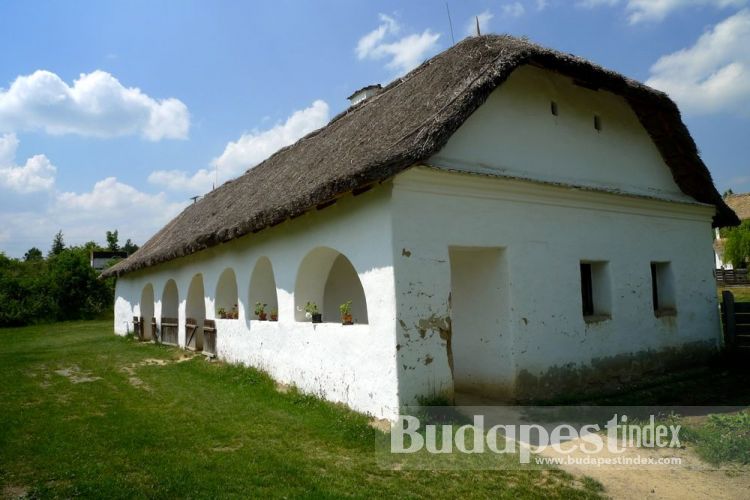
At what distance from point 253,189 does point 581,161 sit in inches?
271

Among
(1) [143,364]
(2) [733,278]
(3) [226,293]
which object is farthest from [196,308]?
(2) [733,278]

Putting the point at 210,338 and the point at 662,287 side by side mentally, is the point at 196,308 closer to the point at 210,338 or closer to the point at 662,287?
the point at 210,338

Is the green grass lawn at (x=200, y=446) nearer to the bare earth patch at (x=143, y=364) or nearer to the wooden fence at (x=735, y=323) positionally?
the bare earth patch at (x=143, y=364)

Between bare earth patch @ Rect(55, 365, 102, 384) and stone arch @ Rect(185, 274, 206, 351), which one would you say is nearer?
bare earth patch @ Rect(55, 365, 102, 384)

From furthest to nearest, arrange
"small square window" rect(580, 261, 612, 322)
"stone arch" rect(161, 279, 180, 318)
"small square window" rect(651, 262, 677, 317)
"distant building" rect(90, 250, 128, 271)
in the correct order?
"distant building" rect(90, 250, 128, 271), "stone arch" rect(161, 279, 180, 318), "small square window" rect(651, 262, 677, 317), "small square window" rect(580, 261, 612, 322)

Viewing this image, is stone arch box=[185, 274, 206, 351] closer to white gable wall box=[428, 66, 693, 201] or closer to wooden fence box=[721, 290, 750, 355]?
white gable wall box=[428, 66, 693, 201]

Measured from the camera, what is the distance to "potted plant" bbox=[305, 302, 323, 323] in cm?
784

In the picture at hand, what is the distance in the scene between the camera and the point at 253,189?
11664mm

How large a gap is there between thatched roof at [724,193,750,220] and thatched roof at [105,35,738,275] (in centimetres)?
2691

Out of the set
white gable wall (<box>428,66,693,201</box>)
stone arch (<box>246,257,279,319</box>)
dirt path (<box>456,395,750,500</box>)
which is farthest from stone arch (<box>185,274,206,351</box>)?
dirt path (<box>456,395,750,500</box>)

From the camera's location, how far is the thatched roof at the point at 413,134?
6.30m

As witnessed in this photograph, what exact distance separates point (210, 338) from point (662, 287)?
375 inches

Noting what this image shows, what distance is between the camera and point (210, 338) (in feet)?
38.6

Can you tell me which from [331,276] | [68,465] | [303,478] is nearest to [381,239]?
[303,478]
